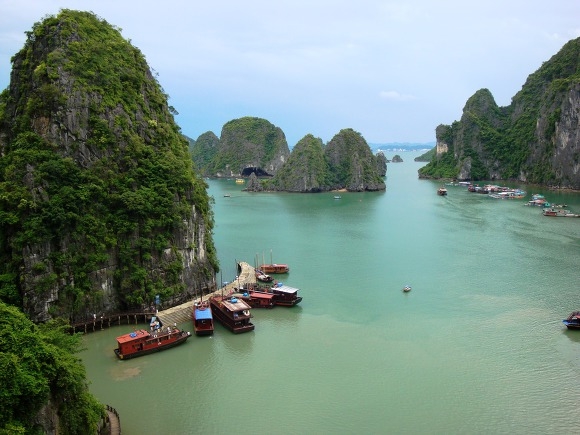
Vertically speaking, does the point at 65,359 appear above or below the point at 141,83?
below

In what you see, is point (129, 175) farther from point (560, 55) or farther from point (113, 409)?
point (560, 55)

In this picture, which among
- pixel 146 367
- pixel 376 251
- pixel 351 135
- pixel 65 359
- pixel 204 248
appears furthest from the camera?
pixel 351 135

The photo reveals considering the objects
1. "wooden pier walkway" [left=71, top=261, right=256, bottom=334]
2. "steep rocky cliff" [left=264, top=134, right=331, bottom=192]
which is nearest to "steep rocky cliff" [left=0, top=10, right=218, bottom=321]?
"wooden pier walkway" [left=71, top=261, right=256, bottom=334]

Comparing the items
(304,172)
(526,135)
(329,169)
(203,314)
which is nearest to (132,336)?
(203,314)

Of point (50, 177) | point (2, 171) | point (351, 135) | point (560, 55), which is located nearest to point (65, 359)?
point (50, 177)

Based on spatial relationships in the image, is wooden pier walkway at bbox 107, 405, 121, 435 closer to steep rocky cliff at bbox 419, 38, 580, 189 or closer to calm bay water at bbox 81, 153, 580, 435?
calm bay water at bbox 81, 153, 580, 435

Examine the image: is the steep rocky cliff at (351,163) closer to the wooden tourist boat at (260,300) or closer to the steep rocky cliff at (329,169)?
the steep rocky cliff at (329,169)

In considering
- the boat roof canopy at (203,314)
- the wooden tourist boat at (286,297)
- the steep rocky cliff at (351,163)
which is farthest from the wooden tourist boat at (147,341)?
the steep rocky cliff at (351,163)
